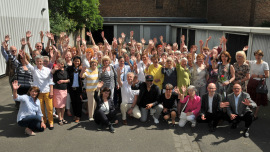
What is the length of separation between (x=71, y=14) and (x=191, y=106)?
21285 mm

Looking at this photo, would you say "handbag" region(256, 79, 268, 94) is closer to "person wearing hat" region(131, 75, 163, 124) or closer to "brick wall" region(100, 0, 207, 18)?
"person wearing hat" region(131, 75, 163, 124)

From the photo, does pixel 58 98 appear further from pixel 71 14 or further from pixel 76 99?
pixel 71 14

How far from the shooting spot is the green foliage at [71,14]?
65.1ft

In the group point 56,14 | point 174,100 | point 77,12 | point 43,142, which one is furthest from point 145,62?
point 77,12

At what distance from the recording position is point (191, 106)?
555cm

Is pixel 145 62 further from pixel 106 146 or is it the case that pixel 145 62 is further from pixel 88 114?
pixel 106 146

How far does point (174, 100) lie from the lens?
584cm

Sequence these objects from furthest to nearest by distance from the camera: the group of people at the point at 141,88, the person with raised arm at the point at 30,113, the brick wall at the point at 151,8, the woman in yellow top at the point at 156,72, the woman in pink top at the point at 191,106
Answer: the brick wall at the point at 151,8
the woman in yellow top at the point at 156,72
the woman in pink top at the point at 191,106
the group of people at the point at 141,88
the person with raised arm at the point at 30,113

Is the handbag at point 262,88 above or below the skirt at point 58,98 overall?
above

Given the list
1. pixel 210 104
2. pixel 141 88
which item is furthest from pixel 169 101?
pixel 210 104

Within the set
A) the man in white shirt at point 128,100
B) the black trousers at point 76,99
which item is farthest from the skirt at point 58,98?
the man in white shirt at point 128,100

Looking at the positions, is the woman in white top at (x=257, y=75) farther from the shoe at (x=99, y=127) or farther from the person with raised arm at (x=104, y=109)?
the shoe at (x=99, y=127)

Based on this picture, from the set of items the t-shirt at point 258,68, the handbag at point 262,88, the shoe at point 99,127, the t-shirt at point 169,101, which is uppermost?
the t-shirt at point 258,68

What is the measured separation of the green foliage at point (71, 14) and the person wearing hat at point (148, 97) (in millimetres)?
15514
